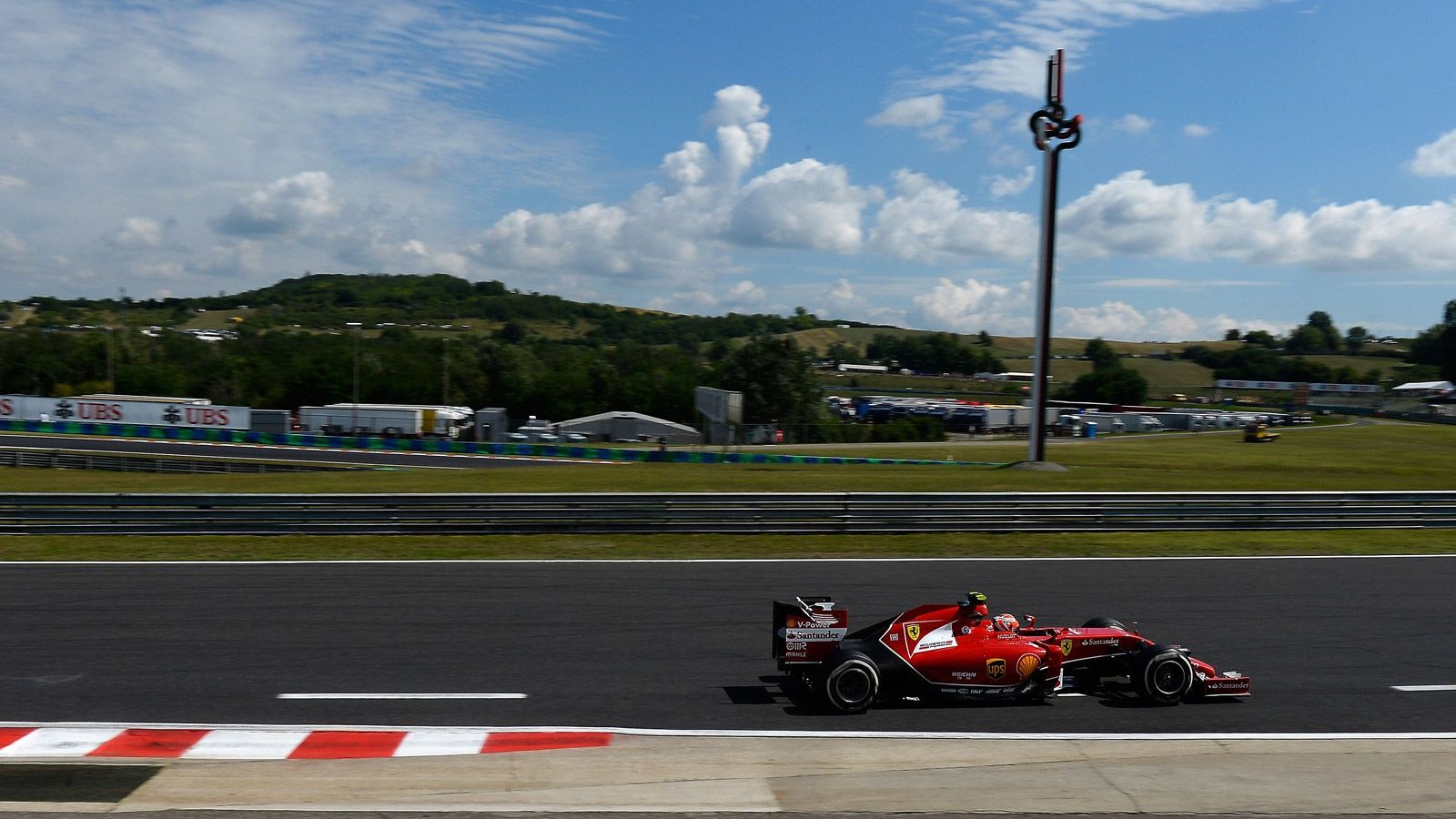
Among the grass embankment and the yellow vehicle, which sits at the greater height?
the yellow vehicle

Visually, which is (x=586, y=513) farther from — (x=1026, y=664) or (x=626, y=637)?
(x=1026, y=664)

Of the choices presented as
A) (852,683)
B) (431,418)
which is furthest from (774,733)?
(431,418)

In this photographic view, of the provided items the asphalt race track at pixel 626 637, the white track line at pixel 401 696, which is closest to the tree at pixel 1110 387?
the asphalt race track at pixel 626 637

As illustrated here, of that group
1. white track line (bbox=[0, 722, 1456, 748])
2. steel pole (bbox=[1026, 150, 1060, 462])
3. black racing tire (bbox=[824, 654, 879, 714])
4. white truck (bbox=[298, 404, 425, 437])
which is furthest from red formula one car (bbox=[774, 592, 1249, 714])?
white truck (bbox=[298, 404, 425, 437])

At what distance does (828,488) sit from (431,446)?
1251 inches

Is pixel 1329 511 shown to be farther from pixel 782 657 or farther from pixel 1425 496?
pixel 782 657

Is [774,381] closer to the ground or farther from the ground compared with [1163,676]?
farther from the ground

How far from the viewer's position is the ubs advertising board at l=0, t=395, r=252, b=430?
201ft

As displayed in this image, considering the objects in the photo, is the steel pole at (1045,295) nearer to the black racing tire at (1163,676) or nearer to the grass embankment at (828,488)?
the grass embankment at (828,488)

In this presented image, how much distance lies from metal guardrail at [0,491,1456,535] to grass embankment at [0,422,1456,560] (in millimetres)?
198

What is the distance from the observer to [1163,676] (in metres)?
8.98

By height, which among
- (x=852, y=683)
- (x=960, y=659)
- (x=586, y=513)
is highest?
(x=960, y=659)

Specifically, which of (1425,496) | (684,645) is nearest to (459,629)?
(684,645)

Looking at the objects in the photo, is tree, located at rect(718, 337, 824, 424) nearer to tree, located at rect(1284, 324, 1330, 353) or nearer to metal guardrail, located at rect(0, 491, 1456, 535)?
metal guardrail, located at rect(0, 491, 1456, 535)
